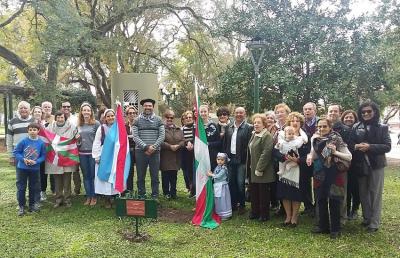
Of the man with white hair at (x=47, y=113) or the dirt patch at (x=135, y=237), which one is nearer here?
the dirt patch at (x=135, y=237)

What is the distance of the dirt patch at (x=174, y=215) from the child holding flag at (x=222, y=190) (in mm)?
497

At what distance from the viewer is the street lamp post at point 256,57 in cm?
887

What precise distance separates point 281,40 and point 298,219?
7.94m

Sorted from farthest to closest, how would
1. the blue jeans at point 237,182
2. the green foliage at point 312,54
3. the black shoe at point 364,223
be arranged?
the green foliage at point 312,54 < the blue jeans at point 237,182 < the black shoe at point 364,223

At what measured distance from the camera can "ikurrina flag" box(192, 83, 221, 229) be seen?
19.4 feet

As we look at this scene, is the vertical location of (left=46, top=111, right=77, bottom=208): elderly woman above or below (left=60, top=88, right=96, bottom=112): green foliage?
below

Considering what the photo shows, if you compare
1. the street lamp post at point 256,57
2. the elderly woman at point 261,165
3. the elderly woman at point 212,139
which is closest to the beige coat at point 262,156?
the elderly woman at point 261,165

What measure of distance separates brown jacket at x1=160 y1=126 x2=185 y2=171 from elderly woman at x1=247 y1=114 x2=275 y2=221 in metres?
1.62

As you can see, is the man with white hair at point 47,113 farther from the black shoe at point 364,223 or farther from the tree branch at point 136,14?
the tree branch at point 136,14

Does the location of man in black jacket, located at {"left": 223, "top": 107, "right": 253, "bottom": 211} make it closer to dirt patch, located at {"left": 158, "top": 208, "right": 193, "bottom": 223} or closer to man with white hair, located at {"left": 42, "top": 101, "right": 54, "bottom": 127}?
dirt patch, located at {"left": 158, "top": 208, "right": 193, "bottom": 223}

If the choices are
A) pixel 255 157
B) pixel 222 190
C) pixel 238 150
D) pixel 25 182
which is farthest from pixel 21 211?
pixel 255 157

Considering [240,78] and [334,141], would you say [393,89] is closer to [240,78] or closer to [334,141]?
[240,78]

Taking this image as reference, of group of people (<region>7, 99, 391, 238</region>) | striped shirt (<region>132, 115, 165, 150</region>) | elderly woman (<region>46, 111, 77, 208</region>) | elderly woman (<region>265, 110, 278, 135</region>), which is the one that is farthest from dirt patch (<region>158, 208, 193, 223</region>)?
elderly woman (<region>265, 110, 278, 135</region>)

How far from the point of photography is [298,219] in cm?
594
